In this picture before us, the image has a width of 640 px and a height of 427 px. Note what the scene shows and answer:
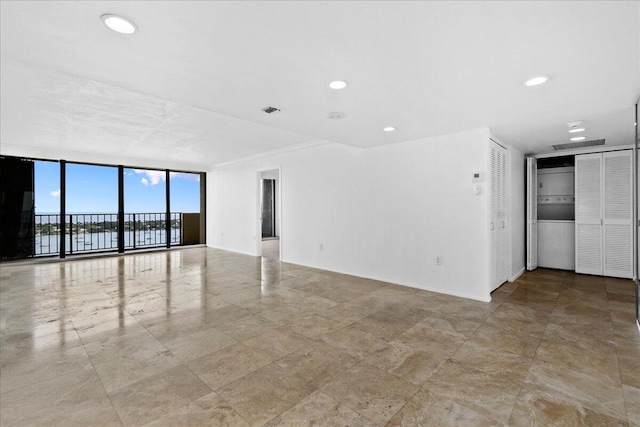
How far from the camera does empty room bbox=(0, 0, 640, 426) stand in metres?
1.77

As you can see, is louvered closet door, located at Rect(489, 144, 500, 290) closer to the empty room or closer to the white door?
the empty room

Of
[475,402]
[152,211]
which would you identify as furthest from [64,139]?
[475,402]

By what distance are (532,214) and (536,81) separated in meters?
4.29

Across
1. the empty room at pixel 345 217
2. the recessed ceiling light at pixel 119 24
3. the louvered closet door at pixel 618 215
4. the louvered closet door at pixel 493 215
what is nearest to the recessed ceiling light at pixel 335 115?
the empty room at pixel 345 217

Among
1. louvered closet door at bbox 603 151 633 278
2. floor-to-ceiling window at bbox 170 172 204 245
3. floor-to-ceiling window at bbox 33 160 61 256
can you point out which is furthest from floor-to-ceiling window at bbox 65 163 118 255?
louvered closet door at bbox 603 151 633 278

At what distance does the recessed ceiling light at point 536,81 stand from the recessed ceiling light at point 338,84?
1555 millimetres

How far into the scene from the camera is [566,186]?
19.9 ft

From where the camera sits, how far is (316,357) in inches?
95.9

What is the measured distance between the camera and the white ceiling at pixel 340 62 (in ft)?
5.36

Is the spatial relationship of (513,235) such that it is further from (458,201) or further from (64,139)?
(64,139)

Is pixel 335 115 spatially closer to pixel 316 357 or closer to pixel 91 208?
pixel 316 357

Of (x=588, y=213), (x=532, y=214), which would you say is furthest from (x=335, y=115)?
(x=588, y=213)

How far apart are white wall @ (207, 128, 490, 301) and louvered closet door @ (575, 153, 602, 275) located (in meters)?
2.95

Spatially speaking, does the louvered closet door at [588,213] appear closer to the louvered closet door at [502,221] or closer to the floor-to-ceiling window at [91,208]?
the louvered closet door at [502,221]
